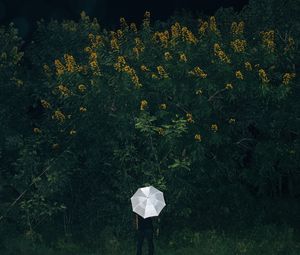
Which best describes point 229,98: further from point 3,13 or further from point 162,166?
point 3,13

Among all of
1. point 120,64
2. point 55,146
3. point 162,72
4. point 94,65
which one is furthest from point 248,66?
point 55,146

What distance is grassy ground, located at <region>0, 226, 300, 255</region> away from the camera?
37.6ft

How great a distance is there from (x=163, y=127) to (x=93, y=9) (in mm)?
7541

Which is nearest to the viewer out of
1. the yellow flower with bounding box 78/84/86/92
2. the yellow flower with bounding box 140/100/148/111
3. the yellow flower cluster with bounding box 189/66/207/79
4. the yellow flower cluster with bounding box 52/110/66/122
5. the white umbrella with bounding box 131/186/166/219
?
the white umbrella with bounding box 131/186/166/219

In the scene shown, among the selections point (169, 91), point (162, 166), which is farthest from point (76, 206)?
point (169, 91)

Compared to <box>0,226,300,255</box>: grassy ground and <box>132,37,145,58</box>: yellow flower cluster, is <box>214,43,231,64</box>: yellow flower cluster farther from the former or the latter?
<box>0,226,300,255</box>: grassy ground

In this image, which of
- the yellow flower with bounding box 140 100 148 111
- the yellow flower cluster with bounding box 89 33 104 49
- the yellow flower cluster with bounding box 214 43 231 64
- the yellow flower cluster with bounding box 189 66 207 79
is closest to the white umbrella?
the yellow flower with bounding box 140 100 148 111

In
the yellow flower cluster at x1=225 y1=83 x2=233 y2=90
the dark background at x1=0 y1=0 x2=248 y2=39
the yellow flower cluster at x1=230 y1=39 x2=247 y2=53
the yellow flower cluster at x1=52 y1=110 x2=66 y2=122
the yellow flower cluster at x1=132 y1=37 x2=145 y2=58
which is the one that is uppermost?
the dark background at x1=0 y1=0 x2=248 y2=39

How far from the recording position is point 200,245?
11.9 meters

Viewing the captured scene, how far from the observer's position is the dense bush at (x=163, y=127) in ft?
38.7

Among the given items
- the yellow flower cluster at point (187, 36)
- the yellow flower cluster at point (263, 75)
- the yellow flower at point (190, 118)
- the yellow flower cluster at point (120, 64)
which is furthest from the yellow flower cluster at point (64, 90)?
the yellow flower cluster at point (263, 75)

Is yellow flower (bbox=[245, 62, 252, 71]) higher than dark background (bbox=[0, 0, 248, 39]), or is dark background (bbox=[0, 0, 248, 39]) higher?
dark background (bbox=[0, 0, 248, 39])

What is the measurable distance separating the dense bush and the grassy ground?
0.42 m

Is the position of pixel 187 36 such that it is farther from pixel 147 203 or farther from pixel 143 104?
pixel 147 203
